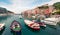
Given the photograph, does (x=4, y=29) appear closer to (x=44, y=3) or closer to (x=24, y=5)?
(x=24, y=5)

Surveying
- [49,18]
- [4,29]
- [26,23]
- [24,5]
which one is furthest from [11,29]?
[49,18]

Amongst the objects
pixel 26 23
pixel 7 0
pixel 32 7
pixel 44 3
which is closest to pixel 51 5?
pixel 44 3

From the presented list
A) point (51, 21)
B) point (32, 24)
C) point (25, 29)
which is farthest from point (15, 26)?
point (51, 21)

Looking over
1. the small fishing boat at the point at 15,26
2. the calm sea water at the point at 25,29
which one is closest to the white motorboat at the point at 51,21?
the calm sea water at the point at 25,29

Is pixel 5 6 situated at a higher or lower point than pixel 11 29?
higher

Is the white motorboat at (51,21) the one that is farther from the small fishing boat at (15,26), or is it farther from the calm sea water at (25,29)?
the small fishing boat at (15,26)

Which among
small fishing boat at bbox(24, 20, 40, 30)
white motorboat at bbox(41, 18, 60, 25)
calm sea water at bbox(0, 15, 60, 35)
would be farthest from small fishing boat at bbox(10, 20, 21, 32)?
white motorboat at bbox(41, 18, 60, 25)

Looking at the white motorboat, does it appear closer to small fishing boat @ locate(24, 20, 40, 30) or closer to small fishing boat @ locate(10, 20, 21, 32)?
small fishing boat @ locate(24, 20, 40, 30)

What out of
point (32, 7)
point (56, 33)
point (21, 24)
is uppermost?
point (32, 7)

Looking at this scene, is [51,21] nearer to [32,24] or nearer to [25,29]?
[32,24]

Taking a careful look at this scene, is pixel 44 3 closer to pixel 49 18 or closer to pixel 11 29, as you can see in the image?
pixel 49 18

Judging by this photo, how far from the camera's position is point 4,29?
3.21 meters

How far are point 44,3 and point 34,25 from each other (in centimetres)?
53

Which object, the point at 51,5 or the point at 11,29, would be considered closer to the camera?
the point at 11,29
